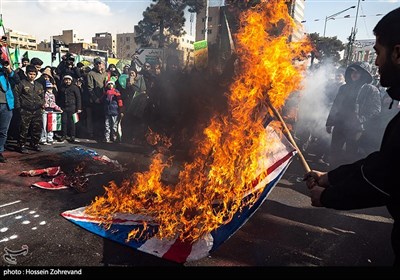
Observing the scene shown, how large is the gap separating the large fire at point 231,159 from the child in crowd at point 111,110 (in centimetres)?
575

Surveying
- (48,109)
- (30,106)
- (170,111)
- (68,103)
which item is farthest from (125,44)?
(170,111)

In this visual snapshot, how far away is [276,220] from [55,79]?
30.0 feet

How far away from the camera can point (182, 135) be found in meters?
7.07

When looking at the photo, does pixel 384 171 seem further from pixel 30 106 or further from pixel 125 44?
pixel 125 44

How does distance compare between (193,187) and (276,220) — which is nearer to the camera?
(193,187)

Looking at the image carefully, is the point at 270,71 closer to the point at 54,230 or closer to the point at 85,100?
the point at 54,230

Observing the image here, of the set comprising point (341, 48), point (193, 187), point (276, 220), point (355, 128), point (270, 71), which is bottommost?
point (276, 220)

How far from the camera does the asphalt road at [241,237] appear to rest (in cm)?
340

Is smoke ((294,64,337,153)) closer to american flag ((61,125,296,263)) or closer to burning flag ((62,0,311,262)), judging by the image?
burning flag ((62,0,311,262))

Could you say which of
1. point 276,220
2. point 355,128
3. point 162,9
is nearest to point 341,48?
point 162,9

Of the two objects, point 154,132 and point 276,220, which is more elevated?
point 154,132

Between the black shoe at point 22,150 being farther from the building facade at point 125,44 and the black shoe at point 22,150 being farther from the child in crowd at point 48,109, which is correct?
the building facade at point 125,44

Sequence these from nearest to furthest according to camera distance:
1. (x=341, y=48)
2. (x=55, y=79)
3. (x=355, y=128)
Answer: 1. (x=355, y=128)
2. (x=55, y=79)
3. (x=341, y=48)

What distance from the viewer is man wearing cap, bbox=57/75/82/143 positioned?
9.37 metres
